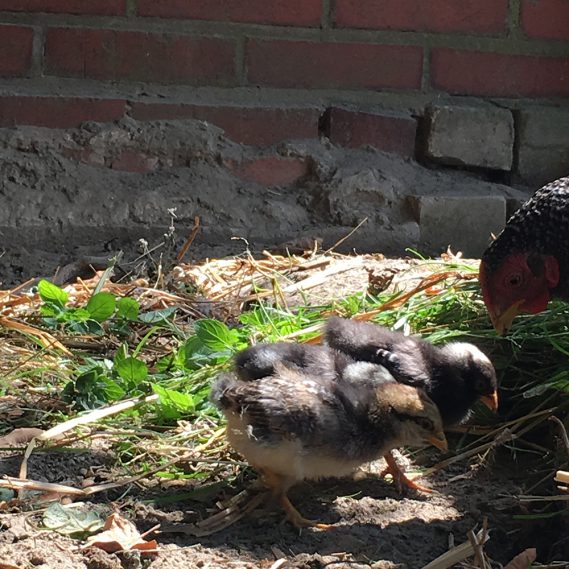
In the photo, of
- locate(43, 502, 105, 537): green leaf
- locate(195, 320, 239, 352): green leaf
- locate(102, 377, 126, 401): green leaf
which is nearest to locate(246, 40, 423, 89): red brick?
locate(195, 320, 239, 352): green leaf

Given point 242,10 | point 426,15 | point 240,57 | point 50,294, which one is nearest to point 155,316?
A: point 50,294

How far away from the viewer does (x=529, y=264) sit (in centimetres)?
274

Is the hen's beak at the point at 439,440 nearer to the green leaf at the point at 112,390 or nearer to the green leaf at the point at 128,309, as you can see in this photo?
the green leaf at the point at 112,390

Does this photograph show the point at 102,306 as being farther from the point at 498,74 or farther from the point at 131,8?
the point at 498,74

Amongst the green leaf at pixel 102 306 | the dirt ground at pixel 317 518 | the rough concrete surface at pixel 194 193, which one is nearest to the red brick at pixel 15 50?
the rough concrete surface at pixel 194 193

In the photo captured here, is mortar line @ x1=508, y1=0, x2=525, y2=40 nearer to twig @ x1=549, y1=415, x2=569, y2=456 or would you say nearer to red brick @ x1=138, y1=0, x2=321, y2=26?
red brick @ x1=138, y1=0, x2=321, y2=26

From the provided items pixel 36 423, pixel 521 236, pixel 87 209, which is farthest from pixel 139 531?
pixel 87 209

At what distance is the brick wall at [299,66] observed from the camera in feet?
12.4

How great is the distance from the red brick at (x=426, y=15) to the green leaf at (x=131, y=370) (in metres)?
1.87

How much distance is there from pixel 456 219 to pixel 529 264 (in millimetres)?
1250

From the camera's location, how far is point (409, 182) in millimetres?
4027

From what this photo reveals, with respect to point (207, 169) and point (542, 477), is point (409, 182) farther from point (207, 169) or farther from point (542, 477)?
point (542, 477)

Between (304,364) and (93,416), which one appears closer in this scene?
(304,364)

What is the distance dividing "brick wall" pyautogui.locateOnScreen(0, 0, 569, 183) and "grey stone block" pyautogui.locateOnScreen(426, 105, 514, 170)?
0.06ft
